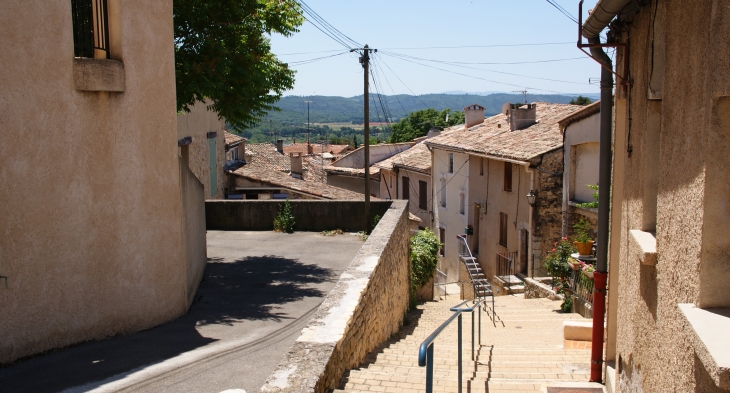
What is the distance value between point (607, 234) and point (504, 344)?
356 centimetres

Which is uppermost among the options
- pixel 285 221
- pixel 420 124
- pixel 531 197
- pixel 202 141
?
pixel 420 124

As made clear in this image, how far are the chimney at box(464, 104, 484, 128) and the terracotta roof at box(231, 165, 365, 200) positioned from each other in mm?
9042

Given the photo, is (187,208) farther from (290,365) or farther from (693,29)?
(693,29)

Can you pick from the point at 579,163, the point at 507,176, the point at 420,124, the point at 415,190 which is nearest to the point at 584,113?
the point at 579,163

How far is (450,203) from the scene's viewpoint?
28.9 metres

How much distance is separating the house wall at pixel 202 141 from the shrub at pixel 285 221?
3123 millimetres

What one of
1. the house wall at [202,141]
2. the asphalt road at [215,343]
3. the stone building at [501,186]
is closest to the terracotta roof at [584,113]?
the stone building at [501,186]

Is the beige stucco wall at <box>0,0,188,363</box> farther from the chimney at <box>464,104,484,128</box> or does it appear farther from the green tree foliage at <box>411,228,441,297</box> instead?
the chimney at <box>464,104,484,128</box>

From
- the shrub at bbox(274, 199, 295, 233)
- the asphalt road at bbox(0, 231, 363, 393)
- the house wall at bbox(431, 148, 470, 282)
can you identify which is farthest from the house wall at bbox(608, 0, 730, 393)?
the house wall at bbox(431, 148, 470, 282)

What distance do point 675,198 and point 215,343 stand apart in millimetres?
5496

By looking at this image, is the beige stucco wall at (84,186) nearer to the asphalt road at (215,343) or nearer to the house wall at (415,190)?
the asphalt road at (215,343)

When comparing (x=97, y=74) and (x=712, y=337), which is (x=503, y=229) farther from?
(x=712, y=337)

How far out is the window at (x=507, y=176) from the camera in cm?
2238

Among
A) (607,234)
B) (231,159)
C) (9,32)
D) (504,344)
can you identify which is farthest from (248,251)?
(231,159)
